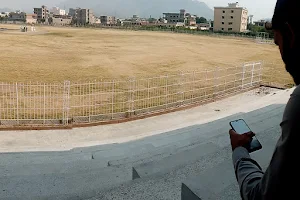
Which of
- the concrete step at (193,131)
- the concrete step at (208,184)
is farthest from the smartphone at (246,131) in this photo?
the concrete step at (193,131)

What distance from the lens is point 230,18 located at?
90938mm

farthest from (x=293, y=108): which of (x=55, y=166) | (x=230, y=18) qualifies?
(x=230, y=18)

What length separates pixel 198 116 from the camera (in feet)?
37.2

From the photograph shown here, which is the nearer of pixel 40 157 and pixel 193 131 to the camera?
pixel 40 157

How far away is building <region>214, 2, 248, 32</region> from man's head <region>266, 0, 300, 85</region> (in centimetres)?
9328

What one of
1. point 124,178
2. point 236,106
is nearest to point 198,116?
point 236,106

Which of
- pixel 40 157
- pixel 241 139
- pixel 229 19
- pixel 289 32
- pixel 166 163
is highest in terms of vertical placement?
pixel 229 19

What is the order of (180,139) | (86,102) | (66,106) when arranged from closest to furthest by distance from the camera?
(180,139) → (66,106) → (86,102)

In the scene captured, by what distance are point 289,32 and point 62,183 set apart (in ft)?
14.9

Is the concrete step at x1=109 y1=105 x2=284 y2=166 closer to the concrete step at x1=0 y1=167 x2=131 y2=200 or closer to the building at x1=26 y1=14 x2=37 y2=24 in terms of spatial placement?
the concrete step at x1=0 y1=167 x2=131 y2=200

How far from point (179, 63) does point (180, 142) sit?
58.6 feet

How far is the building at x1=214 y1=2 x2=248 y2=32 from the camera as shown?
89.9 m

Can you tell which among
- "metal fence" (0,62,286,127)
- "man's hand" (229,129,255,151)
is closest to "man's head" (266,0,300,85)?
"man's hand" (229,129,255,151)

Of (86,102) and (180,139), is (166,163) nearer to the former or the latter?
(180,139)
